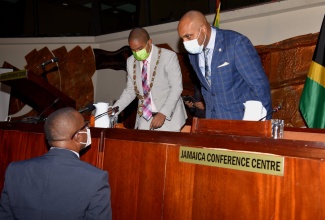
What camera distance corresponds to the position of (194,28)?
2.46m

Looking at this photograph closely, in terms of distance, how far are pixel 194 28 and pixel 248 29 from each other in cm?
208

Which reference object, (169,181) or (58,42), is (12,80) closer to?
(169,181)

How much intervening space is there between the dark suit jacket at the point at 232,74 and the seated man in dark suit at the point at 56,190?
121 cm

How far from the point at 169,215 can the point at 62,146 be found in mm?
603

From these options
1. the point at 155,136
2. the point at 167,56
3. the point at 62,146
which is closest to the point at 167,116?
the point at 167,56

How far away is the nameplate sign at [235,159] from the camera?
53.9 inches

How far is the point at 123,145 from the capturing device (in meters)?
2.04

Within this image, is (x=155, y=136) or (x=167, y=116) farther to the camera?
(x=167, y=116)

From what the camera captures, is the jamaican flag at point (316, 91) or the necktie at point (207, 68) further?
the jamaican flag at point (316, 91)

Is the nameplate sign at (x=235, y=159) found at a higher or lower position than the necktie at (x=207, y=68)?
lower

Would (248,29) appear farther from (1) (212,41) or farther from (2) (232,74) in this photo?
(2) (232,74)

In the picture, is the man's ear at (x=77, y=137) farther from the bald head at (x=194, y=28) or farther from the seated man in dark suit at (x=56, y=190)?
the bald head at (x=194, y=28)

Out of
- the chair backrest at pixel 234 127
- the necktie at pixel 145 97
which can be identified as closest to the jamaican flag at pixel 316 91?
the necktie at pixel 145 97

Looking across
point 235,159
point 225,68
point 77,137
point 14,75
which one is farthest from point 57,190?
point 14,75
